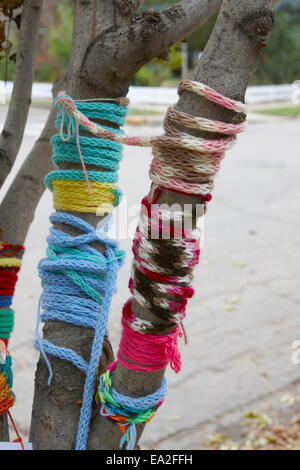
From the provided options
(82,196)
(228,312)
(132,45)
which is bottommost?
(228,312)

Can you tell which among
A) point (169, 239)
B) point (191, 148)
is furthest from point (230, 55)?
point (169, 239)

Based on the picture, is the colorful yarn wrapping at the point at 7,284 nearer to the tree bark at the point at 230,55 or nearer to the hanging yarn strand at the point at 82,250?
the hanging yarn strand at the point at 82,250

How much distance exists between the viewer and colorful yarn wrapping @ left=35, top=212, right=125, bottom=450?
1.19 metres

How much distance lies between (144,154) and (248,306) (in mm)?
4879

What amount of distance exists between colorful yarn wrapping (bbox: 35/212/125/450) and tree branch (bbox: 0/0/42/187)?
0.36 meters

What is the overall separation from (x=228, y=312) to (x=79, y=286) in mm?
2811

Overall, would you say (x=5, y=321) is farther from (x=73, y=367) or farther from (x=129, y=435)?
(x=129, y=435)

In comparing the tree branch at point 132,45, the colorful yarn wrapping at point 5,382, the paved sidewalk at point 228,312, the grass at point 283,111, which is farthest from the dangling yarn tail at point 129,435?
the grass at point 283,111

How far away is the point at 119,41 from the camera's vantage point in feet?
3.84

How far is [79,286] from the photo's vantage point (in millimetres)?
1206

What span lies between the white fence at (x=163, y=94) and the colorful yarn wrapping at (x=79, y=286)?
1124 cm

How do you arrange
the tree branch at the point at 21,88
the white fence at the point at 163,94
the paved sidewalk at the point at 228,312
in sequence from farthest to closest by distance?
the white fence at the point at 163,94 → the paved sidewalk at the point at 228,312 → the tree branch at the point at 21,88

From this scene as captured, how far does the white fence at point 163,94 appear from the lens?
538 inches
